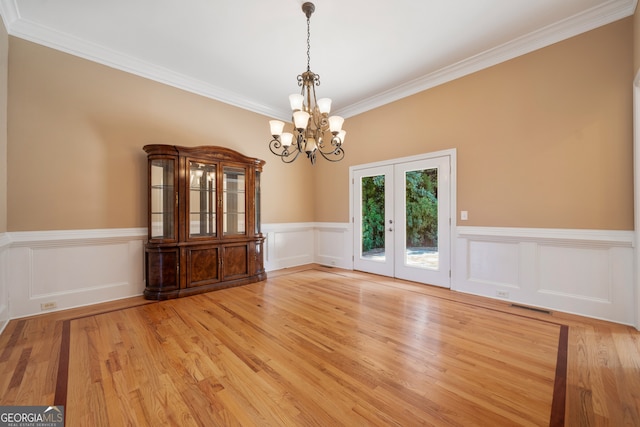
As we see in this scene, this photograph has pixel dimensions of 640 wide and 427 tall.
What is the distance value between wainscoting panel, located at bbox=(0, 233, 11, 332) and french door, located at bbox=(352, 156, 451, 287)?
4.73m

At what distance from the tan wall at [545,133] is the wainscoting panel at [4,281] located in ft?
17.4

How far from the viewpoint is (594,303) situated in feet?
9.66

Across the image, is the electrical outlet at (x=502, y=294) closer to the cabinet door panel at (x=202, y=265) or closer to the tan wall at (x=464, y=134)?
the tan wall at (x=464, y=134)

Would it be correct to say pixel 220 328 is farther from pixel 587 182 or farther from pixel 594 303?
pixel 587 182

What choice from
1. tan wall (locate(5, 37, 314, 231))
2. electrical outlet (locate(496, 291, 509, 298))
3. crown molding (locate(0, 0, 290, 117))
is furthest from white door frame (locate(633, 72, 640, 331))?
tan wall (locate(5, 37, 314, 231))

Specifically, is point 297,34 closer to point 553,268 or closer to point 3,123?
point 3,123

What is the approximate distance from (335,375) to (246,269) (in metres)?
2.85

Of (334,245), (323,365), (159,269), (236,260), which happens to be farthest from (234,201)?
(323,365)

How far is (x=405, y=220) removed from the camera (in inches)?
179

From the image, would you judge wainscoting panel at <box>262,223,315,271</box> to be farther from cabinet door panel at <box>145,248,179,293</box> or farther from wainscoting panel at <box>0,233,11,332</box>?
wainscoting panel at <box>0,233,11,332</box>

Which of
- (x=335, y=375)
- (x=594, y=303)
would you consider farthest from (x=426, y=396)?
(x=594, y=303)

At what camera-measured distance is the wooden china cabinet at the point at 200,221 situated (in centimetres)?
366

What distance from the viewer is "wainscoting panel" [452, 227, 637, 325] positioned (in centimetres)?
282

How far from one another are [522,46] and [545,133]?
116cm
